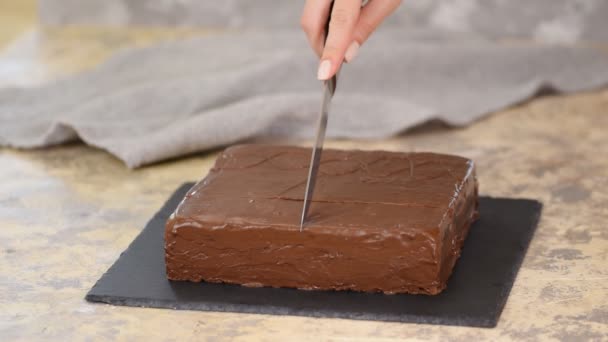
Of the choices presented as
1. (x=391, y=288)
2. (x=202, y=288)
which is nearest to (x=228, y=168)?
(x=202, y=288)

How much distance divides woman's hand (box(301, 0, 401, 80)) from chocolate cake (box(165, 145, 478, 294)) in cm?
23

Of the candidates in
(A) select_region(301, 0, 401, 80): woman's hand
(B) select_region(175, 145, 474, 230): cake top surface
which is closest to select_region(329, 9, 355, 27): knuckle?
(A) select_region(301, 0, 401, 80): woman's hand

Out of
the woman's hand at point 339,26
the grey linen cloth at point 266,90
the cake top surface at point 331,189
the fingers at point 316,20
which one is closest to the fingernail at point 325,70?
the woman's hand at point 339,26

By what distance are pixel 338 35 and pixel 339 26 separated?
2cm

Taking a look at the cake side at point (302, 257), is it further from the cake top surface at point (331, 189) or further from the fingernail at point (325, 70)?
the fingernail at point (325, 70)

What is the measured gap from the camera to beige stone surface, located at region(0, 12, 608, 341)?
1.70 meters

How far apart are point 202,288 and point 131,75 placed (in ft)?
4.18

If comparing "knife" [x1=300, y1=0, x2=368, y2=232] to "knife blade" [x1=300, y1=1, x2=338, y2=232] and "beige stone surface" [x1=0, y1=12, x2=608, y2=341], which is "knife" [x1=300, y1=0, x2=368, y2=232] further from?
"beige stone surface" [x1=0, y1=12, x2=608, y2=341]

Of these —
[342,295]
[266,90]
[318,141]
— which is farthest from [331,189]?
[266,90]

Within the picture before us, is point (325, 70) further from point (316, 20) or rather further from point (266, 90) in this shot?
point (266, 90)

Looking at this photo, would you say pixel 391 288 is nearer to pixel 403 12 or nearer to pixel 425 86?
pixel 425 86

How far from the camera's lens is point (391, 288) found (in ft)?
5.88

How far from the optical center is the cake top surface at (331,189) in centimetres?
179

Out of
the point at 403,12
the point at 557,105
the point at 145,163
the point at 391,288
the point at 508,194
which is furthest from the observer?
the point at 403,12
